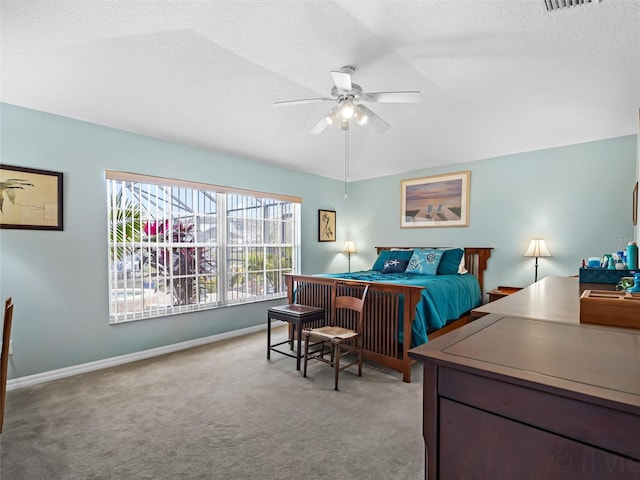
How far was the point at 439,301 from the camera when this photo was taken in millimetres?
3336

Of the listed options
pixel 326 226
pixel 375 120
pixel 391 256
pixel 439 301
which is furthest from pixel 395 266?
pixel 375 120

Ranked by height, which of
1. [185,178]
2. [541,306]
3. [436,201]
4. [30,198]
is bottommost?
[541,306]

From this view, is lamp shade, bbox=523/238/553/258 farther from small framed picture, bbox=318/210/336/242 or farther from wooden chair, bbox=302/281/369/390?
small framed picture, bbox=318/210/336/242

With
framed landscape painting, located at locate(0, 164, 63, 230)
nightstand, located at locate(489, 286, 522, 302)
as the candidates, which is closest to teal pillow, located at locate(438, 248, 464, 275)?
nightstand, located at locate(489, 286, 522, 302)

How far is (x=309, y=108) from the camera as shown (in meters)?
2.93

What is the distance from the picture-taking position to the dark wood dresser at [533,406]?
2.14 ft

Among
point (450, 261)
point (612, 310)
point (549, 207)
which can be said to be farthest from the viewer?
point (450, 261)

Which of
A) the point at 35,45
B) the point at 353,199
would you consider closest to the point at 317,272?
the point at 353,199

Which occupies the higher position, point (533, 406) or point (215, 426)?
point (533, 406)

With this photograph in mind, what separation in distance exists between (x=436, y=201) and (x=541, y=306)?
3567mm

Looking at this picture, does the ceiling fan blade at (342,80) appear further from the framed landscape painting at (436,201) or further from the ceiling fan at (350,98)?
the framed landscape painting at (436,201)

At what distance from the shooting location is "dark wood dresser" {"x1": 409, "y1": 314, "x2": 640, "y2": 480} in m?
0.65

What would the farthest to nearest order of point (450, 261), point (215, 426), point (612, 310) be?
point (450, 261) → point (215, 426) → point (612, 310)

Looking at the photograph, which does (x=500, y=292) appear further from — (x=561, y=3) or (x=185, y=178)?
(x=185, y=178)
